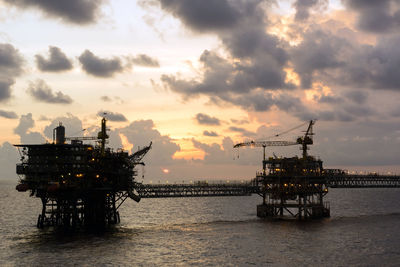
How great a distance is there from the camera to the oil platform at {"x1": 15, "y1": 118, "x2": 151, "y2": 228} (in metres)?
87.2

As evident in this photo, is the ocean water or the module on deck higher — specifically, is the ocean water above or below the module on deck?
below

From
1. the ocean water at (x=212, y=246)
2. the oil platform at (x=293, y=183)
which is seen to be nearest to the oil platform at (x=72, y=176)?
the ocean water at (x=212, y=246)

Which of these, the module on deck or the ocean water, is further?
the module on deck

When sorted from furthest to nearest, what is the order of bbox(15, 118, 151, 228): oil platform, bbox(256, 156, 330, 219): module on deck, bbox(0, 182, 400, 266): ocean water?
bbox(256, 156, 330, 219): module on deck → bbox(15, 118, 151, 228): oil platform → bbox(0, 182, 400, 266): ocean water

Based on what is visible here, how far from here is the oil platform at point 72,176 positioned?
87250 mm

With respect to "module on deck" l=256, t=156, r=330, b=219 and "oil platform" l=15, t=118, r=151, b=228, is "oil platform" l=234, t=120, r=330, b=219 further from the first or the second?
"oil platform" l=15, t=118, r=151, b=228

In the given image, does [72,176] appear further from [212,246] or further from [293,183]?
[293,183]

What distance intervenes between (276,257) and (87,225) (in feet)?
143

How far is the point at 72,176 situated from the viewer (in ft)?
287

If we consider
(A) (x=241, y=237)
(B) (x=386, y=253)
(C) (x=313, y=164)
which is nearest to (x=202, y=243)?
(A) (x=241, y=237)

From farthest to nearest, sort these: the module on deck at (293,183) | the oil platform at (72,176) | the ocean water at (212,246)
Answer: the module on deck at (293,183), the oil platform at (72,176), the ocean water at (212,246)

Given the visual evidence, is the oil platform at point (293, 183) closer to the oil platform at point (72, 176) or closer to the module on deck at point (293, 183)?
the module on deck at point (293, 183)

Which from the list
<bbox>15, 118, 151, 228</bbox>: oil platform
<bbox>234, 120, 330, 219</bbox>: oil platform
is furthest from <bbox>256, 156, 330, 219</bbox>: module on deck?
<bbox>15, 118, 151, 228</bbox>: oil platform

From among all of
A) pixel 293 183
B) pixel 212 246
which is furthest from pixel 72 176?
pixel 293 183
